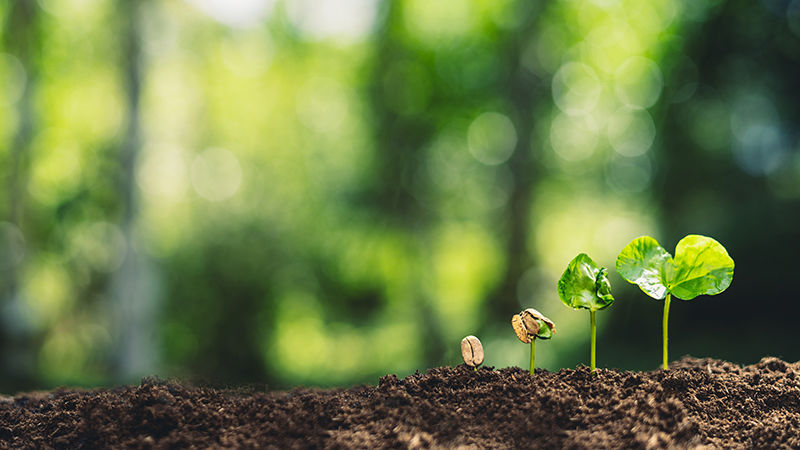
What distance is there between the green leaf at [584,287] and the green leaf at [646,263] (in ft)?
0.39

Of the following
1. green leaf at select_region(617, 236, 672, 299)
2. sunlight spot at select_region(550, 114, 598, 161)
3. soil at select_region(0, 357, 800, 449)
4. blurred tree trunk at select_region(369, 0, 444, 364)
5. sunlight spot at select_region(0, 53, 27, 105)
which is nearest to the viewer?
soil at select_region(0, 357, 800, 449)

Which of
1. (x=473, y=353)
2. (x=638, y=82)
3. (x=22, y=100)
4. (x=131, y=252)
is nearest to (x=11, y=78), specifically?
(x=22, y=100)

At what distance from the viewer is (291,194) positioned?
11336 mm

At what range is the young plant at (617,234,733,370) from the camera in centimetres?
212

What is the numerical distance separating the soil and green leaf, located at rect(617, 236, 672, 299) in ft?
1.07

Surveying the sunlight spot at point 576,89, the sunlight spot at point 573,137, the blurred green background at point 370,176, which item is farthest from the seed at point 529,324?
the sunlight spot at point 573,137

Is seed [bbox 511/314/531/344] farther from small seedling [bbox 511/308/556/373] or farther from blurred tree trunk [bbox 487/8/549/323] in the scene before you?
blurred tree trunk [bbox 487/8/549/323]

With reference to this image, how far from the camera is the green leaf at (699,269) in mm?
2119

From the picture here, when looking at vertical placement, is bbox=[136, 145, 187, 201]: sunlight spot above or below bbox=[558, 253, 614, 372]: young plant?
above

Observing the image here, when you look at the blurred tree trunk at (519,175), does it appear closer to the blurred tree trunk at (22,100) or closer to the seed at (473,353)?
the blurred tree trunk at (22,100)

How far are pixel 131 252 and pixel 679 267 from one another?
22.3ft

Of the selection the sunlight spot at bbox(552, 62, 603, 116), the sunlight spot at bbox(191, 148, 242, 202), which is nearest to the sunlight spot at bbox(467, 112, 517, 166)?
the sunlight spot at bbox(552, 62, 603, 116)

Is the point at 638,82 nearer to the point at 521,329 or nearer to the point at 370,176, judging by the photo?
the point at 370,176

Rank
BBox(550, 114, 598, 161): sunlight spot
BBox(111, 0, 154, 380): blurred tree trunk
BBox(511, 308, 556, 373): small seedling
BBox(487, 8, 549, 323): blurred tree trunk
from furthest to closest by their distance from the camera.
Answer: BBox(550, 114, 598, 161): sunlight spot → BBox(487, 8, 549, 323): blurred tree trunk → BBox(111, 0, 154, 380): blurred tree trunk → BBox(511, 308, 556, 373): small seedling
